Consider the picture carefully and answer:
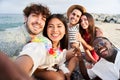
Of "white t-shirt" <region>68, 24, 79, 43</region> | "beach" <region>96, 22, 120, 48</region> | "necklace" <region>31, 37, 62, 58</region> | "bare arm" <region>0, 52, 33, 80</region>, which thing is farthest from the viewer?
"beach" <region>96, 22, 120, 48</region>

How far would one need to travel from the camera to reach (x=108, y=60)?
1.90 m

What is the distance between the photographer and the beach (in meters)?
2.06

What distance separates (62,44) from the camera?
191cm

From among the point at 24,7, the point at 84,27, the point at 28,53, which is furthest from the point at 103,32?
the point at 28,53

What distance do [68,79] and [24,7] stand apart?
2.00 ft

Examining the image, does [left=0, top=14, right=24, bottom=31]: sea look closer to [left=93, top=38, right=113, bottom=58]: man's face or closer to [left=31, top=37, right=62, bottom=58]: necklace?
[left=31, top=37, right=62, bottom=58]: necklace

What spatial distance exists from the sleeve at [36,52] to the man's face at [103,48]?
0.44 metres

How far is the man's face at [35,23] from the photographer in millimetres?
1760

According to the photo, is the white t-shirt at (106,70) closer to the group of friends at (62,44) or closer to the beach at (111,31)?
the group of friends at (62,44)

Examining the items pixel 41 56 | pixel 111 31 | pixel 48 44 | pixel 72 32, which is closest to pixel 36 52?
pixel 41 56

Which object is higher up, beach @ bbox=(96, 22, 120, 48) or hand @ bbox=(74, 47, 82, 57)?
beach @ bbox=(96, 22, 120, 48)

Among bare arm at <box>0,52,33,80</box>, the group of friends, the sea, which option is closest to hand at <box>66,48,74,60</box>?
the group of friends

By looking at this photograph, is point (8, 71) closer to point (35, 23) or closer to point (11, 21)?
point (35, 23)

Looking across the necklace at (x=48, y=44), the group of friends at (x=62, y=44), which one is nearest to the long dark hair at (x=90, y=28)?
the group of friends at (x=62, y=44)
